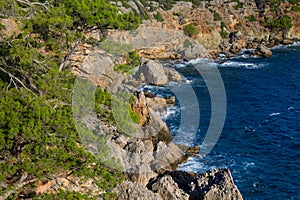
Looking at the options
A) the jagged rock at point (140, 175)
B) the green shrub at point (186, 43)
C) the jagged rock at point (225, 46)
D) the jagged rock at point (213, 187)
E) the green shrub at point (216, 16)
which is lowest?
the jagged rock at point (225, 46)

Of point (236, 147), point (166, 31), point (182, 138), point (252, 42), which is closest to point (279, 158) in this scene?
point (236, 147)

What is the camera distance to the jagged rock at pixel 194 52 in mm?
67875

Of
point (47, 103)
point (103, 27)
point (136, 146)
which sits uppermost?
point (103, 27)

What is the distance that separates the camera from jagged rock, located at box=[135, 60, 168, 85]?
51941mm

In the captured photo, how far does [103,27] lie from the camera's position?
17891 mm

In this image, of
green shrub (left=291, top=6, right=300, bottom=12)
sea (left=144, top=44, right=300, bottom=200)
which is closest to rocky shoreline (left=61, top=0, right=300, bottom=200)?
sea (left=144, top=44, right=300, bottom=200)

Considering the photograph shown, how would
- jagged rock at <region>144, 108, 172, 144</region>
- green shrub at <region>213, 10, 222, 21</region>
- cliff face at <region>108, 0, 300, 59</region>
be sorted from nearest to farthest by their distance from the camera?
jagged rock at <region>144, 108, 172, 144</region> < cliff face at <region>108, 0, 300, 59</region> < green shrub at <region>213, 10, 222, 21</region>

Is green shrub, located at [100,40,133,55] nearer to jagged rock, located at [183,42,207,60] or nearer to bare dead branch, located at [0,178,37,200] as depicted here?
bare dead branch, located at [0,178,37,200]

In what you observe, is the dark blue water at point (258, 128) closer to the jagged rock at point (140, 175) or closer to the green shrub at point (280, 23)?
the jagged rock at point (140, 175)

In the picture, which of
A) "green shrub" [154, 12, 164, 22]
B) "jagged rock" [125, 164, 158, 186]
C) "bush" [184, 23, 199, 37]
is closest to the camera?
"jagged rock" [125, 164, 158, 186]

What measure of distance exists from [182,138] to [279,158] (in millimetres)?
9634

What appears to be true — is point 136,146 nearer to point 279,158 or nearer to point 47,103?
point 47,103

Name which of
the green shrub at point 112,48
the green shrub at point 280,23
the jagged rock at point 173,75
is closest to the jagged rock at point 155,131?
the green shrub at point 112,48

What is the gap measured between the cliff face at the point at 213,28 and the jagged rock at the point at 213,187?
43.6 m
